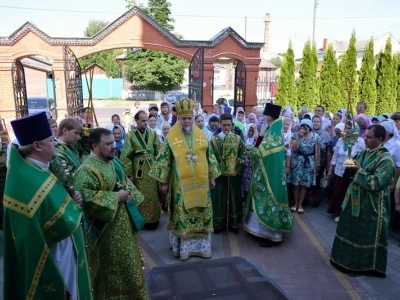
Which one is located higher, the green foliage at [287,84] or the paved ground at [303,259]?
the green foliage at [287,84]

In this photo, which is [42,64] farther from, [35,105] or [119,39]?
[119,39]

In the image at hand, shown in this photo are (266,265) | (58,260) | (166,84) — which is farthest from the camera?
A: (166,84)

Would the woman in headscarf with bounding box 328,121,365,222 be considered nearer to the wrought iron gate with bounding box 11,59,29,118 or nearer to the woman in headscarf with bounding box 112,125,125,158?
the woman in headscarf with bounding box 112,125,125,158

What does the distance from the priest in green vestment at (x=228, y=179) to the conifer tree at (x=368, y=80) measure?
1198 cm

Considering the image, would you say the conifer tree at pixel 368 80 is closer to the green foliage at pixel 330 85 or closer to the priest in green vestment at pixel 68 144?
the green foliage at pixel 330 85

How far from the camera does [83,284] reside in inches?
105

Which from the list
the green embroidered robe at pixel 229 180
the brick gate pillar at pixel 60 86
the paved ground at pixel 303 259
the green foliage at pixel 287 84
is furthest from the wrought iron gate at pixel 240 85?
the green embroidered robe at pixel 229 180

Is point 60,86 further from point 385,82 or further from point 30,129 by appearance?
point 385,82

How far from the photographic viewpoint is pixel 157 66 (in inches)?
1219

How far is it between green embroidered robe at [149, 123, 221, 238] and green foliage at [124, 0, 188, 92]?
2712cm

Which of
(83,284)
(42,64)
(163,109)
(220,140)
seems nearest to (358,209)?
(220,140)

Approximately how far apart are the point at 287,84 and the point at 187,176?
1209cm

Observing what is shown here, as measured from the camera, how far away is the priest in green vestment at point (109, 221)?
3049 mm

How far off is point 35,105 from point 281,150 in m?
16.7
